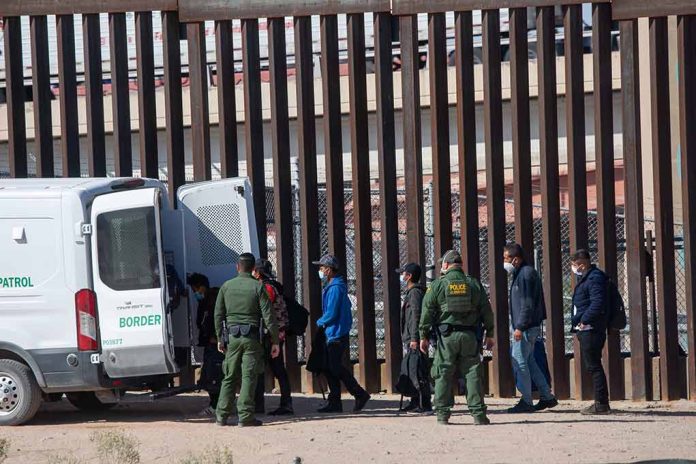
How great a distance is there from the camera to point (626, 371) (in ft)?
47.8

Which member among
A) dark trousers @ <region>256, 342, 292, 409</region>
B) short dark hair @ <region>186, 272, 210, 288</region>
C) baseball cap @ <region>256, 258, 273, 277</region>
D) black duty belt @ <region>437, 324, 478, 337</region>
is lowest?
dark trousers @ <region>256, 342, 292, 409</region>

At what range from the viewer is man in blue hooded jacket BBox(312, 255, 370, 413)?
13.2 m

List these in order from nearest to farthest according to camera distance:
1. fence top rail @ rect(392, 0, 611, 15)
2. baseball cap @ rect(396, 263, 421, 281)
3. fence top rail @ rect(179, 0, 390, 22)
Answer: baseball cap @ rect(396, 263, 421, 281), fence top rail @ rect(392, 0, 611, 15), fence top rail @ rect(179, 0, 390, 22)

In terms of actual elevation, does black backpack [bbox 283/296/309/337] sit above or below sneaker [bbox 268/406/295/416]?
above

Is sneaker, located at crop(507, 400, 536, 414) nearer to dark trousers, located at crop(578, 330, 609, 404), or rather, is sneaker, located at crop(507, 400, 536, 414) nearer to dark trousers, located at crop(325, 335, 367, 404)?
dark trousers, located at crop(578, 330, 609, 404)

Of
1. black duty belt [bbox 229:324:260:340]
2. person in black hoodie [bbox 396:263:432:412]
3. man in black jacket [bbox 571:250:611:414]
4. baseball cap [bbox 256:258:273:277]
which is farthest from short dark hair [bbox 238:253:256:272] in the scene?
man in black jacket [bbox 571:250:611:414]

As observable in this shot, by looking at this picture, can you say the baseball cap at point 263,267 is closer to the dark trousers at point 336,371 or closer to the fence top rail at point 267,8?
the dark trousers at point 336,371

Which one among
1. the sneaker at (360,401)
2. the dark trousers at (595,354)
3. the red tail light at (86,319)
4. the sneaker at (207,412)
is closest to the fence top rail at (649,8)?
the dark trousers at (595,354)

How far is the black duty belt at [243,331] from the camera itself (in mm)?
12227

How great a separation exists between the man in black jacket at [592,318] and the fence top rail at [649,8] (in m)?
2.95

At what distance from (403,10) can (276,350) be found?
4253mm

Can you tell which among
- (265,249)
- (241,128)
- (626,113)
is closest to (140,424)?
(265,249)

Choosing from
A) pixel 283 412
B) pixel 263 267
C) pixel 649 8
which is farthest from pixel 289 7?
pixel 283 412

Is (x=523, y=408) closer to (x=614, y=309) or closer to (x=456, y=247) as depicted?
(x=614, y=309)
